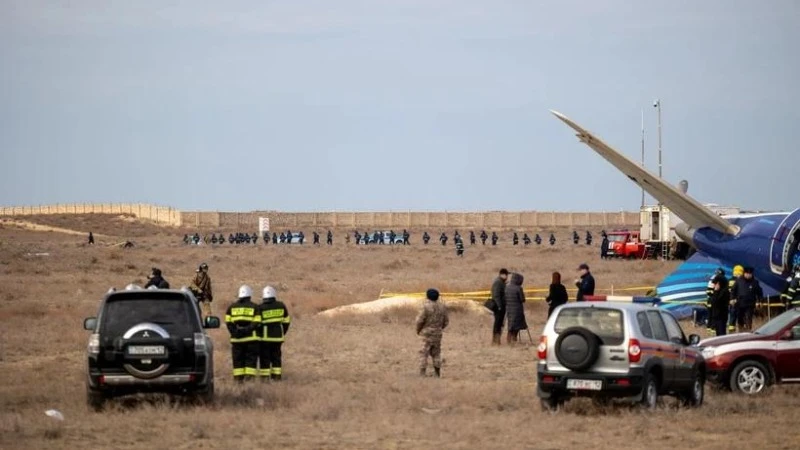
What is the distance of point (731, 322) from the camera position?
94.7 ft

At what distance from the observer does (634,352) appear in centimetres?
1808

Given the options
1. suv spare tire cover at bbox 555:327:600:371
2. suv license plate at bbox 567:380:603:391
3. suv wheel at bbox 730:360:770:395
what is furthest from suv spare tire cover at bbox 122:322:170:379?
suv wheel at bbox 730:360:770:395

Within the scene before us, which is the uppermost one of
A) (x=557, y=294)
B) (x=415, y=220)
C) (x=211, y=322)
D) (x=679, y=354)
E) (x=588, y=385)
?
(x=415, y=220)

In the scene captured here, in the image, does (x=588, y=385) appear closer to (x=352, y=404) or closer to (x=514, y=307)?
(x=352, y=404)

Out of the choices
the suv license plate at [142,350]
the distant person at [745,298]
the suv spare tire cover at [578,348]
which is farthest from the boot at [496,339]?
the suv license plate at [142,350]

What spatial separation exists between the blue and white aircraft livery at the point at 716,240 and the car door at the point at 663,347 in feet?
46.4

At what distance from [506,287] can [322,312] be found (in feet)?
31.4

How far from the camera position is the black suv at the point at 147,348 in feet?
60.6

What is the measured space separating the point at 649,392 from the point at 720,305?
968cm

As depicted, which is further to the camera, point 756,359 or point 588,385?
point 756,359

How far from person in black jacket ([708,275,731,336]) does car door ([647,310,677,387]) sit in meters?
8.56

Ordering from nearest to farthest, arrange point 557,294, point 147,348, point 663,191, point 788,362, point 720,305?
point 147,348, point 788,362, point 720,305, point 557,294, point 663,191

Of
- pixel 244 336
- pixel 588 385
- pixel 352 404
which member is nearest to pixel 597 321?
pixel 588 385

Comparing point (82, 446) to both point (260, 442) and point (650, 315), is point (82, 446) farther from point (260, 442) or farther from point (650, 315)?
point (650, 315)
